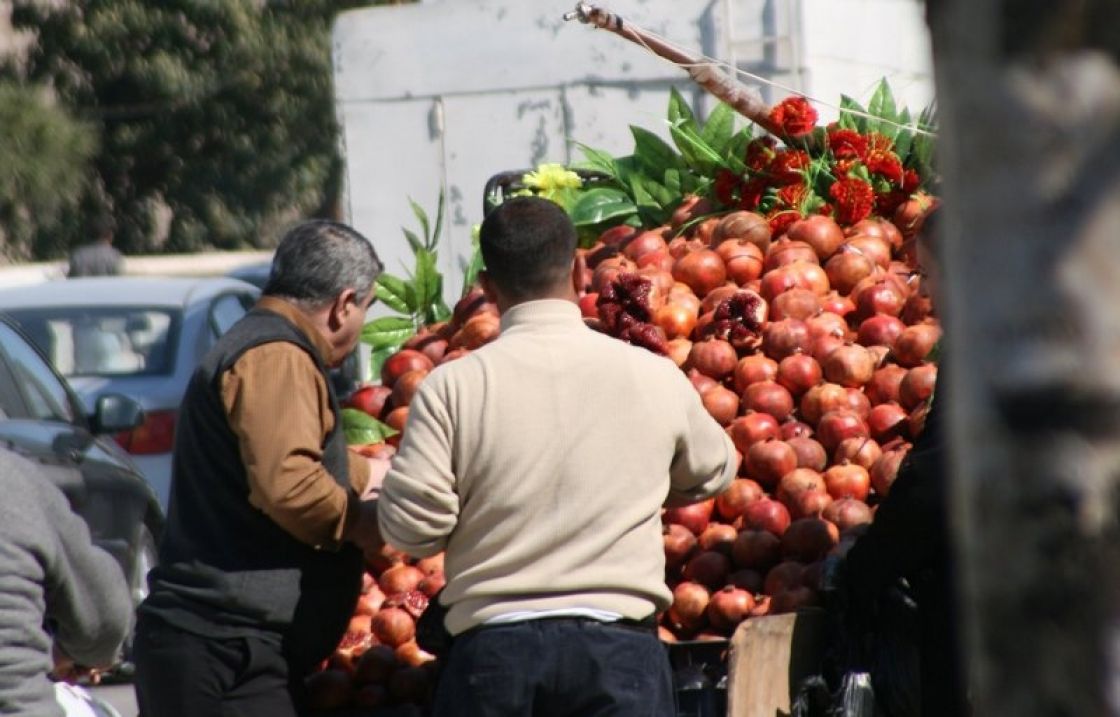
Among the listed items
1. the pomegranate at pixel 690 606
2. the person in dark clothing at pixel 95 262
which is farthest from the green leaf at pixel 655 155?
the person in dark clothing at pixel 95 262

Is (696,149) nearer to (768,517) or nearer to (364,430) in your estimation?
(364,430)

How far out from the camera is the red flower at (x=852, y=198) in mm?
5418

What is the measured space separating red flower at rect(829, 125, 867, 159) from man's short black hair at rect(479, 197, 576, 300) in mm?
2230

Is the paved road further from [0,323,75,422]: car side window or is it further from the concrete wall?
the concrete wall

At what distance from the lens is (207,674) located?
144 inches

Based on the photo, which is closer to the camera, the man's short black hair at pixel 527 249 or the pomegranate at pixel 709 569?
the man's short black hair at pixel 527 249

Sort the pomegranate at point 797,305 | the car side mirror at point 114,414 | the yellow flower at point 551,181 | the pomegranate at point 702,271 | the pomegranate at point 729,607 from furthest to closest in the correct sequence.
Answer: the car side mirror at point 114,414 → the yellow flower at point 551,181 → the pomegranate at point 702,271 → the pomegranate at point 797,305 → the pomegranate at point 729,607

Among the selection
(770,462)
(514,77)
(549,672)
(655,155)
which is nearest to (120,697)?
(655,155)

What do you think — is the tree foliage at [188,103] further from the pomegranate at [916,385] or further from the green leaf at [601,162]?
the pomegranate at [916,385]

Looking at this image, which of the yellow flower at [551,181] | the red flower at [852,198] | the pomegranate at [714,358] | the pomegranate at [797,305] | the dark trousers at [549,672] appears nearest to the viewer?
the dark trousers at [549,672]

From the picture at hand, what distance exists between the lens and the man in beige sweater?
3281mm

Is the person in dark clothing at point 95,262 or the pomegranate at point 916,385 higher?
the pomegranate at point 916,385

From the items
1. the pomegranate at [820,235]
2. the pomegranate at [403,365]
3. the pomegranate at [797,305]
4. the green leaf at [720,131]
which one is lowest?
the pomegranate at [403,365]

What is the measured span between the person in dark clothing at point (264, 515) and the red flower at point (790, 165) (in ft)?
6.56
